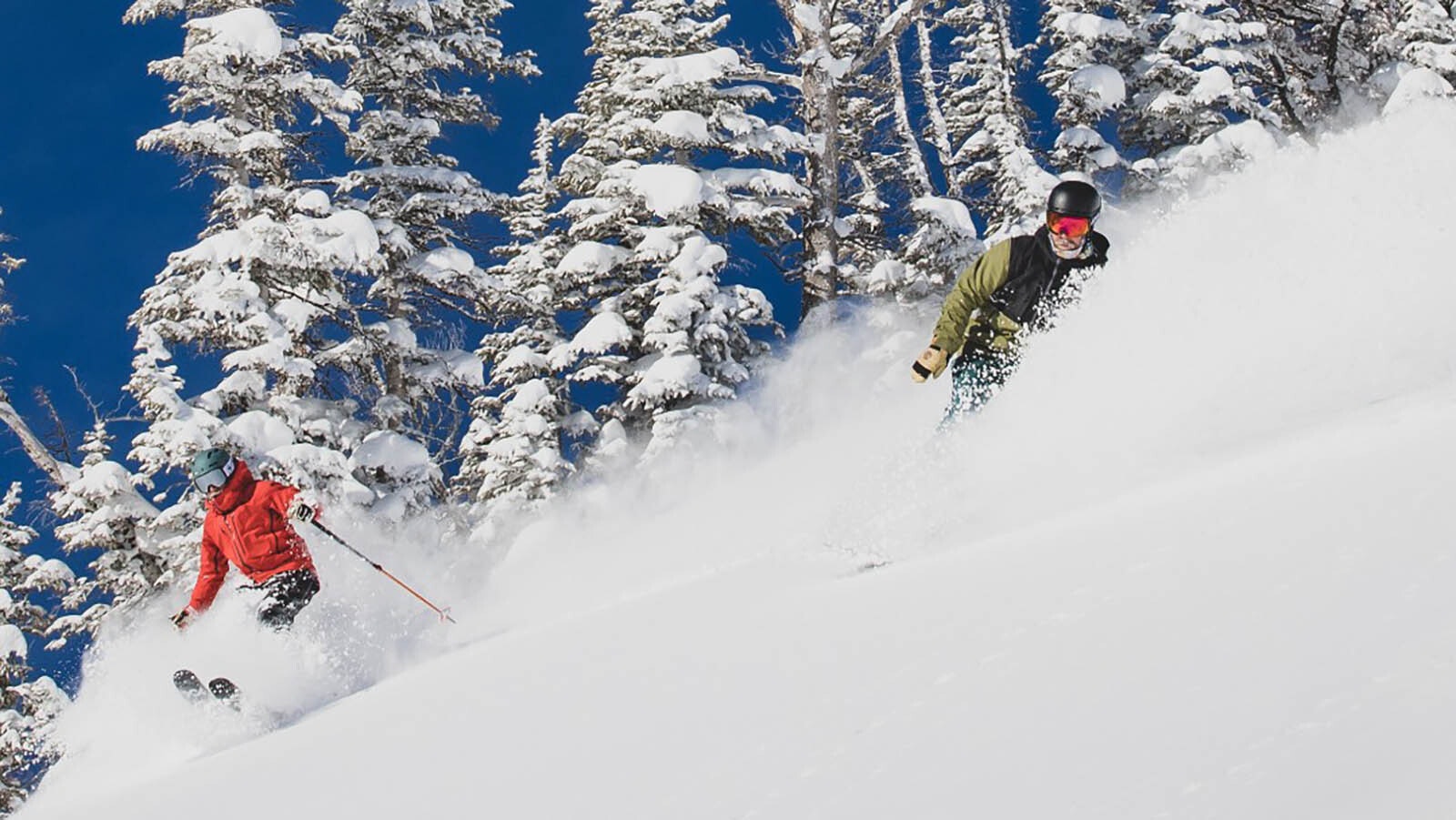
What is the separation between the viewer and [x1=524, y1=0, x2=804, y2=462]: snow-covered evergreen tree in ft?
59.5

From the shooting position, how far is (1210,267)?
284 inches

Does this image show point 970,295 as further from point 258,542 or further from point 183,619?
point 183,619

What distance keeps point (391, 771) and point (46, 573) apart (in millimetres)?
19663

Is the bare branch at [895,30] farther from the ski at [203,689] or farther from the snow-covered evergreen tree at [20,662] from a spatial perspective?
the snow-covered evergreen tree at [20,662]

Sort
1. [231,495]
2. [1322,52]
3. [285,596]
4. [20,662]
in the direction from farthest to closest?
[1322,52], [20,662], [285,596], [231,495]

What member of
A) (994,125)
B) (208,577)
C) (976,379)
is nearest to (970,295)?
(976,379)

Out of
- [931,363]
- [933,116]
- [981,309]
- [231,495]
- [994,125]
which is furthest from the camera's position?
[933,116]

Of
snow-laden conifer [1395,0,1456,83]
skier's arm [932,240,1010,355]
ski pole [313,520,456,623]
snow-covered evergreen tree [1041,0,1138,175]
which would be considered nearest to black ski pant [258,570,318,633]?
ski pole [313,520,456,623]

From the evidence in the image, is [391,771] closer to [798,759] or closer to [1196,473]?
[798,759]

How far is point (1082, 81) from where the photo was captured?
22.9 m

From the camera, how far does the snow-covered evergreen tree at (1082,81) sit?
2277 cm

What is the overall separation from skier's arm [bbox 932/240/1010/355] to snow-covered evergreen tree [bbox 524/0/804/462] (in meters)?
10.0

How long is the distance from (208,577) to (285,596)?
2.32ft

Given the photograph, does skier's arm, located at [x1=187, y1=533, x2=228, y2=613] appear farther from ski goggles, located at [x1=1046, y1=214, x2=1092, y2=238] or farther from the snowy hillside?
ski goggles, located at [x1=1046, y1=214, x2=1092, y2=238]
